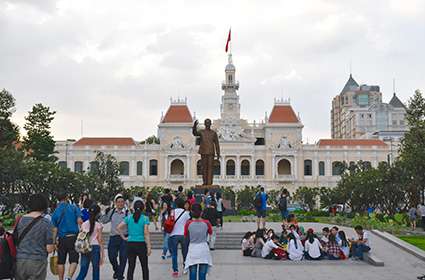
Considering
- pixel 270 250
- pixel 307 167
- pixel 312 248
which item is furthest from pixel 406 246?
pixel 307 167

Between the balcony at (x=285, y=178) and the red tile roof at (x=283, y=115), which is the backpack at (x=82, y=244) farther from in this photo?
the red tile roof at (x=283, y=115)

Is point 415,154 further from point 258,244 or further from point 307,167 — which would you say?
point 307,167

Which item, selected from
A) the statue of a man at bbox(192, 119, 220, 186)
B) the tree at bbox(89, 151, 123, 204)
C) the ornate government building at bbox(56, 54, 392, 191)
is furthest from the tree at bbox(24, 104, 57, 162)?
the statue of a man at bbox(192, 119, 220, 186)

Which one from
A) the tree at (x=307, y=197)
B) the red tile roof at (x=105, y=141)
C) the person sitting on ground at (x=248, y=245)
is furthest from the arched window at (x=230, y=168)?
the person sitting on ground at (x=248, y=245)

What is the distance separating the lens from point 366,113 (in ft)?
369

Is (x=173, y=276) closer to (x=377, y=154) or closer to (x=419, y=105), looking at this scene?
(x=419, y=105)

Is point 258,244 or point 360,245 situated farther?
point 258,244

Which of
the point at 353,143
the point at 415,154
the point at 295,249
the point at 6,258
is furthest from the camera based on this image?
the point at 353,143

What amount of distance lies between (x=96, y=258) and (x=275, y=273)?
13.2 ft

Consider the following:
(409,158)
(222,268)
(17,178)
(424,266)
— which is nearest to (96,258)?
(222,268)

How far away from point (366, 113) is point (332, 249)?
101 metres

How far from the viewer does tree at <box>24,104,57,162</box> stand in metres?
59.6

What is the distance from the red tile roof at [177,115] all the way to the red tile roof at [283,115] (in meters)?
11.4

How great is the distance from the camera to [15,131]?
→ 51.1 meters
